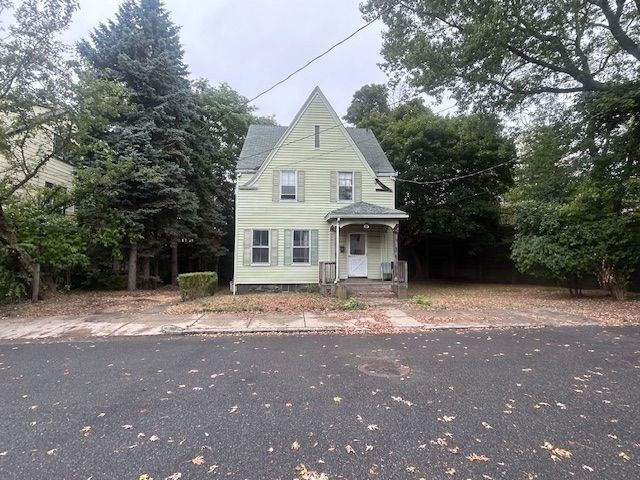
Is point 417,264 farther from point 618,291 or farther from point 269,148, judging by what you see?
point 269,148

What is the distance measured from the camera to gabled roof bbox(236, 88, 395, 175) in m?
15.3

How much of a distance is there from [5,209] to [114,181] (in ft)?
10.5

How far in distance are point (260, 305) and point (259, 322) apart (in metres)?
2.03

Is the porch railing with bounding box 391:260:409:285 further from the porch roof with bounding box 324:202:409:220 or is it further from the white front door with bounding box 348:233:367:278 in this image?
the white front door with bounding box 348:233:367:278

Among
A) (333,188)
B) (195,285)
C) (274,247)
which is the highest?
(333,188)

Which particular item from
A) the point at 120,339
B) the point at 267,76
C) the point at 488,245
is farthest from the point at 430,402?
the point at 488,245

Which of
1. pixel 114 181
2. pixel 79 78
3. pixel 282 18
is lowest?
pixel 114 181

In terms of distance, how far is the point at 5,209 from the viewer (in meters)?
11.2

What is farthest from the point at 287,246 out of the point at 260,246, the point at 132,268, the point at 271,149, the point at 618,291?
the point at 618,291

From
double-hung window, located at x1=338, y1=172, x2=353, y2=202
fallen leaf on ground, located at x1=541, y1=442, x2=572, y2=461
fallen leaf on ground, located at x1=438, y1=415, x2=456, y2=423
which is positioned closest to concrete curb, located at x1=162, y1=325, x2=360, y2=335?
fallen leaf on ground, located at x1=438, y1=415, x2=456, y2=423

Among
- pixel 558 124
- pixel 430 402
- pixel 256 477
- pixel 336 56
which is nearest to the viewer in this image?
pixel 256 477

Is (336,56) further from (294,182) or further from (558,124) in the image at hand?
(558,124)

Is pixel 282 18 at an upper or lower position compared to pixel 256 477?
upper

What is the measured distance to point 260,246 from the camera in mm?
14453
